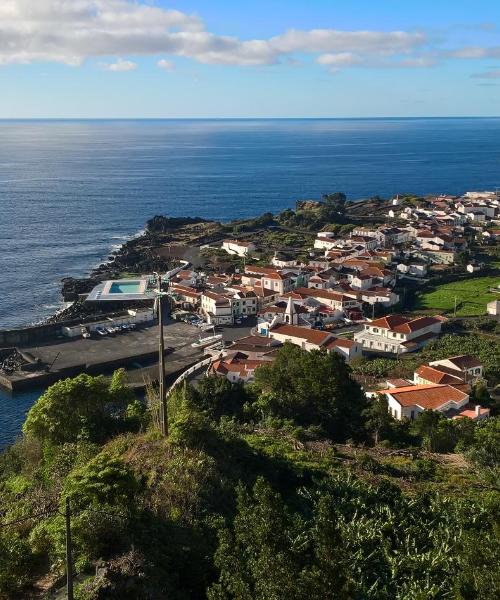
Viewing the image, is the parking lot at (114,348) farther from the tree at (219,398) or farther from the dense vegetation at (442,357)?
the tree at (219,398)

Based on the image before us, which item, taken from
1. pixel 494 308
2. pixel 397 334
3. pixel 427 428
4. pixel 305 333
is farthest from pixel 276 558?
pixel 494 308

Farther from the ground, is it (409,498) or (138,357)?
(409,498)

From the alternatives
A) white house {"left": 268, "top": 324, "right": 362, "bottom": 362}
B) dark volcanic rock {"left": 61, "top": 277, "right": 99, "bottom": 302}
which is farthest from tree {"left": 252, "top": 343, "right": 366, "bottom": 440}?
dark volcanic rock {"left": 61, "top": 277, "right": 99, "bottom": 302}

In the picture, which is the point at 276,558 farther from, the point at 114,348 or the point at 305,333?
the point at 114,348

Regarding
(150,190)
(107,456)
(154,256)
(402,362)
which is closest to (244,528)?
(107,456)

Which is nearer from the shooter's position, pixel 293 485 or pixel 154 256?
pixel 293 485

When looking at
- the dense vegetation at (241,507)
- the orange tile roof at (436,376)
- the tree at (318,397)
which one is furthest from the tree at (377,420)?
the orange tile roof at (436,376)

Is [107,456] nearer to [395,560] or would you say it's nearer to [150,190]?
[395,560]
